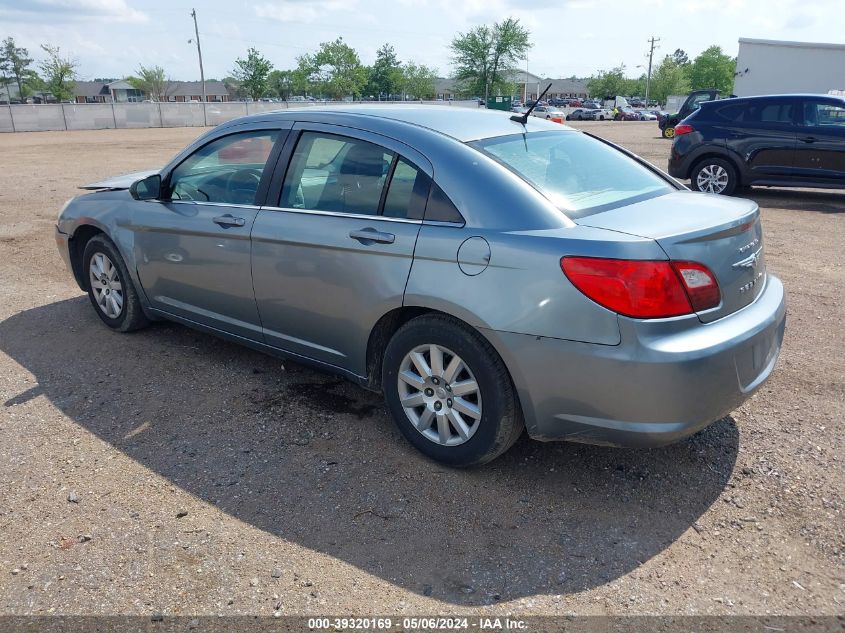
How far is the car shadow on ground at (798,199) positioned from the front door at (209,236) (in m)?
9.34

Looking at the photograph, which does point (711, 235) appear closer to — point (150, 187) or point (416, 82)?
point (150, 187)

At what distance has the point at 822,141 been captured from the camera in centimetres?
1053

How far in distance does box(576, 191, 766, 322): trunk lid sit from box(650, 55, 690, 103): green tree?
116 meters

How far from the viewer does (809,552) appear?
2811 millimetres

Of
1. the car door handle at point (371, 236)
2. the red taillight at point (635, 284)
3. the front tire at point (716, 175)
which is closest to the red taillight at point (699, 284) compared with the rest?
the red taillight at point (635, 284)

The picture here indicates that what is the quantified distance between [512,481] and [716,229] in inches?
58.1

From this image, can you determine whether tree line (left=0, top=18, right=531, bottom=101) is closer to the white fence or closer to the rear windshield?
the white fence

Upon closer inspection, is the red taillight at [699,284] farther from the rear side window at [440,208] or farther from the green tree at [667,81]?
the green tree at [667,81]

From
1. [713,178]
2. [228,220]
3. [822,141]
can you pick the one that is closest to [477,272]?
[228,220]

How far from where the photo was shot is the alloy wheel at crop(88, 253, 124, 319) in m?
5.20

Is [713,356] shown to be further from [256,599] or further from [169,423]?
[169,423]

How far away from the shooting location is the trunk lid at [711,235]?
114 inches

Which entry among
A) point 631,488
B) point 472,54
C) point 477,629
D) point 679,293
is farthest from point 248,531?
point 472,54

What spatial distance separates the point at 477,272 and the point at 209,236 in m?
1.98
